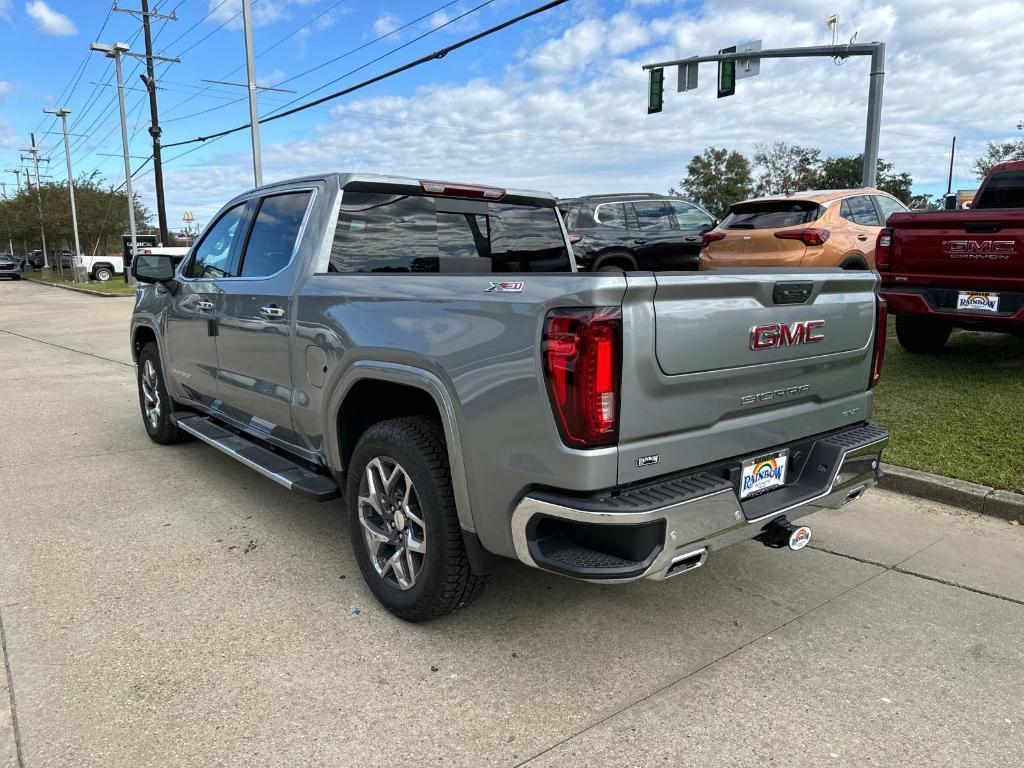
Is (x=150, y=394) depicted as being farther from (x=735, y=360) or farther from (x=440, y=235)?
(x=735, y=360)

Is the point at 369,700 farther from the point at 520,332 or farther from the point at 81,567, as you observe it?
A: the point at 81,567

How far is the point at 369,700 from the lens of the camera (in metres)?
2.69

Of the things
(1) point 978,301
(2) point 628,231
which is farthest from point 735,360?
(2) point 628,231

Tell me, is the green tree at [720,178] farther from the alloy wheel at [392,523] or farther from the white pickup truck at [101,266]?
the alloy wheel at [392,523]

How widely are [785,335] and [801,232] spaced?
7.01 m

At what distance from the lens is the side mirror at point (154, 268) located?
5121 mm

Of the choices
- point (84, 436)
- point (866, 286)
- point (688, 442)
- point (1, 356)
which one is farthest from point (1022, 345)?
point (1, 356)

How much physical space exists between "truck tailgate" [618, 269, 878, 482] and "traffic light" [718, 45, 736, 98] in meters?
15.7

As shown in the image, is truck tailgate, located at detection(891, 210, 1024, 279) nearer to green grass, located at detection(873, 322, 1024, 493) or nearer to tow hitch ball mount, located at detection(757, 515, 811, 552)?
green grass, located at detection(873, 322, 1024, 493)

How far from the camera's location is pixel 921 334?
25.5 feet

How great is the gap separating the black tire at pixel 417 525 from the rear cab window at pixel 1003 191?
7403mm

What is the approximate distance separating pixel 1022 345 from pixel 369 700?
794 centimetres

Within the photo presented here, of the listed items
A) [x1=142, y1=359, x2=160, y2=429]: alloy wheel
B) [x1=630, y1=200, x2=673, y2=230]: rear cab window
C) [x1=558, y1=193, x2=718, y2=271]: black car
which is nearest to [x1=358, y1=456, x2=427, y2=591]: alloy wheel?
[x1=142, y1=359, x2=160, y2=429]: alloy wheel

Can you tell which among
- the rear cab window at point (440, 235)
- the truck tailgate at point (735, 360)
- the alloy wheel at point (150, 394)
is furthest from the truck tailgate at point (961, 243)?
the alloy wheel at point (150, 394)
